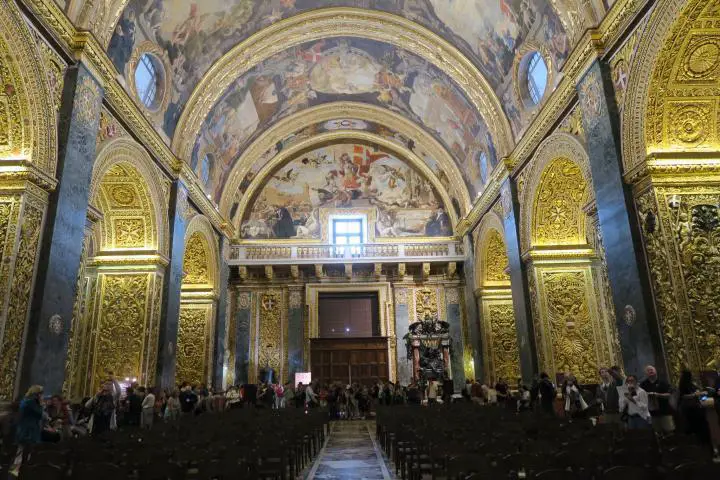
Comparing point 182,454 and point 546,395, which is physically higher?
point 546,395

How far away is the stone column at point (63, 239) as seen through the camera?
26.6ft

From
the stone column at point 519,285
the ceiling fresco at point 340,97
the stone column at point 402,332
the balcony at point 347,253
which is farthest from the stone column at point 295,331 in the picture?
the stone column at point 519,285

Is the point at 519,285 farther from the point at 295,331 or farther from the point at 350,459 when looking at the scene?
the point at 295,331

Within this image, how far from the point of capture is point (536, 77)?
44.2 ft

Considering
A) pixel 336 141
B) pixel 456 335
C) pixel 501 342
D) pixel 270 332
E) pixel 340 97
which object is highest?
pixel 340 97

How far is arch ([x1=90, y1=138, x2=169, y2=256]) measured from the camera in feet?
42.9

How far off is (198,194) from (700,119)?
552 inches

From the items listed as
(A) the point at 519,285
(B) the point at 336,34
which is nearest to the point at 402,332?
(A) the point at 519,285

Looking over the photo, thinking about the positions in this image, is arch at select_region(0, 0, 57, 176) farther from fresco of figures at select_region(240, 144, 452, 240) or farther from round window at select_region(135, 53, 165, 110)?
fresco of figures at select_region(240, 144, 452, 240)

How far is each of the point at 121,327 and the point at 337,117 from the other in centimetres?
1254

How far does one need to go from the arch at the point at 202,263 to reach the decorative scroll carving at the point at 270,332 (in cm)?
314

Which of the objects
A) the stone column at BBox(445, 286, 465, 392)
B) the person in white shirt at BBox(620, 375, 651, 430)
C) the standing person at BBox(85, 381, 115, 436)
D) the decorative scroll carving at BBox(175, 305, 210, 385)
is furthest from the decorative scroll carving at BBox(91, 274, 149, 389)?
the stone column at BBox(445, 286, 465, 392)

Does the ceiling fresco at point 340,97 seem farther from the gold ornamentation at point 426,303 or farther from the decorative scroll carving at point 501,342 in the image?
the gold ornamentation at point 426,303

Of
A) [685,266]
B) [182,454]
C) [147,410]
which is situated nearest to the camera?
[182,454]
